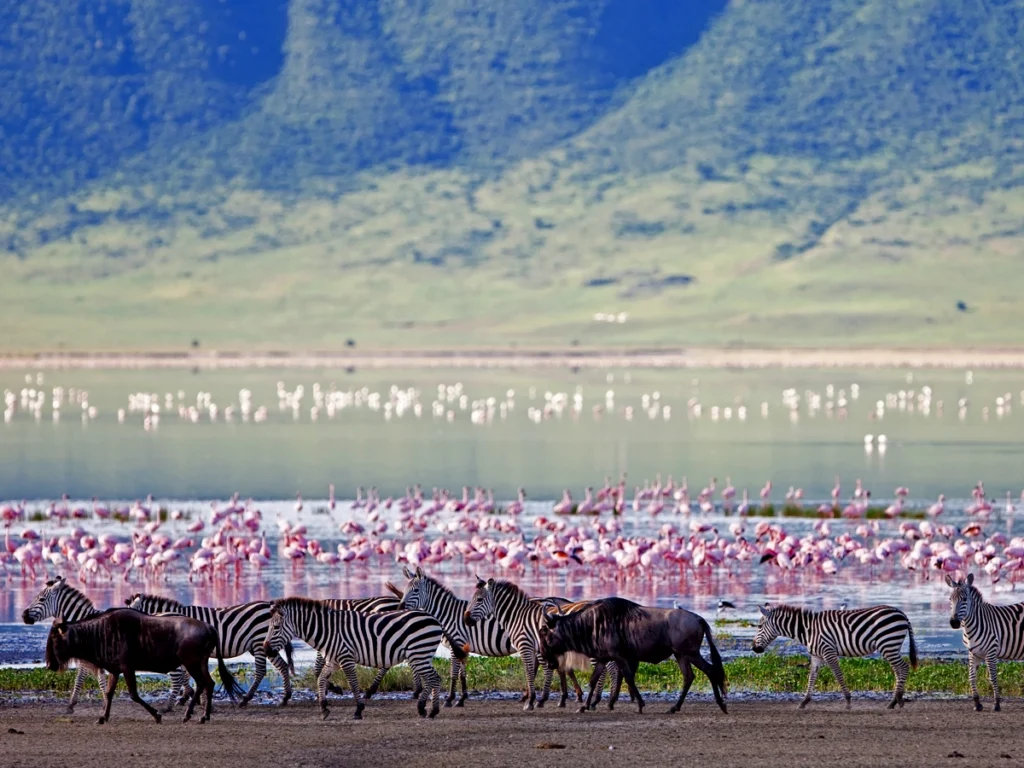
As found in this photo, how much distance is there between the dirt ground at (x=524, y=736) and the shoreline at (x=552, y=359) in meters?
95.2

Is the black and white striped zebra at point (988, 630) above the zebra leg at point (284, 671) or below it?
above

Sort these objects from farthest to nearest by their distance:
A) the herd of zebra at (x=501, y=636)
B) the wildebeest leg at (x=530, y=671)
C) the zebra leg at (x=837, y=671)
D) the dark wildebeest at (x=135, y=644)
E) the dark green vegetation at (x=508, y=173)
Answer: the dark green vegetation at (x=508, y=173), the zebra leg at (x=837, y=671), the wildebeest leg at (x=530, y=671), the herd of zebra at (x=501, y=636), the dark wildebeest at (x=135, y=644)

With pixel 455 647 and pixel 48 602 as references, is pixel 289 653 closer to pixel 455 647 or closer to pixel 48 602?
pixel 455 647

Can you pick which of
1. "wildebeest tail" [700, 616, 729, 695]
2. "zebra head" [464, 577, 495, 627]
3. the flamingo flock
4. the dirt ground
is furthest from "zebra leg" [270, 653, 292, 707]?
the flamingo flock

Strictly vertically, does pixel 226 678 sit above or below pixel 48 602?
below

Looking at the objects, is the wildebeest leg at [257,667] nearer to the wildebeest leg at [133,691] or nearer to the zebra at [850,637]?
the wildebeest leg at [133,691]

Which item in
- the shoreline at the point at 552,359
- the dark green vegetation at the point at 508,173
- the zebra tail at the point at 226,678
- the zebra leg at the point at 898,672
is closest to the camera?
the zebra tail at the point at 226,678

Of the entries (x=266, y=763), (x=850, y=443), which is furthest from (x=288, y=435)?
(x=266, y=763)

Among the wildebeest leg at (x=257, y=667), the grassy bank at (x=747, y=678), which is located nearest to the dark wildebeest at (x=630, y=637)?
the grassy bank at (x=747, y=678)

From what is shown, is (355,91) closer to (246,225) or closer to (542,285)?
(246,225)

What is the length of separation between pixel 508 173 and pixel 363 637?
136093 millimetres

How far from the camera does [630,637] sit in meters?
14.8

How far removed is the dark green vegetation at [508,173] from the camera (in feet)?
401

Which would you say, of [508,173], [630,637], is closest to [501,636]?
[630,637]
